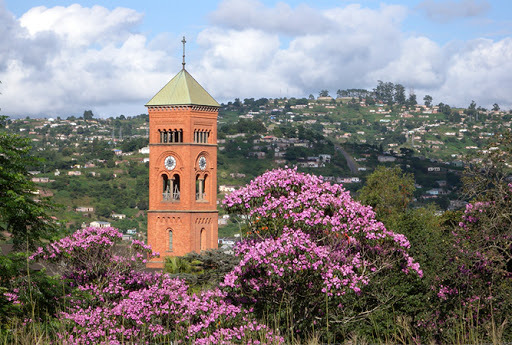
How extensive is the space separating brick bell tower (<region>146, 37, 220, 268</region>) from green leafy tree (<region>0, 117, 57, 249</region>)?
32.4 meters

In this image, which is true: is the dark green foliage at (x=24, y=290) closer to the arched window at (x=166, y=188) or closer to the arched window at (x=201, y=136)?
the arched window at (x=166, y=188)

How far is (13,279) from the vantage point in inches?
876

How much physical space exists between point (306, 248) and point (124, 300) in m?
5.04

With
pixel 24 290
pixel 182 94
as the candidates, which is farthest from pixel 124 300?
pixel 182 94

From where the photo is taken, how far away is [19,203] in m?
20.5

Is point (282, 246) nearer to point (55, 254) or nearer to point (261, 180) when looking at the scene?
point (261, 180)

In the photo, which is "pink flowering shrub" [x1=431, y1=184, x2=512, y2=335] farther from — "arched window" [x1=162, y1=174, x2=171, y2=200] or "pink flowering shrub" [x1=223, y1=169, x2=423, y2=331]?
"arched window" [x1=162, y1=174, x2=171, y2=200]

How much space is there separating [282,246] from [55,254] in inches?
293

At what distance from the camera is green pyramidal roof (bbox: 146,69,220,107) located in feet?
183

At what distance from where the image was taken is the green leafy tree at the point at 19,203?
20.5 meters

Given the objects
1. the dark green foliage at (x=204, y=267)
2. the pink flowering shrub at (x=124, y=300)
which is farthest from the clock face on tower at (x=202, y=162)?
the pink flowering shrub at (x=124, y=300)

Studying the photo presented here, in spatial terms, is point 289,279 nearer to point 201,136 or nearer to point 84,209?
point 201,136

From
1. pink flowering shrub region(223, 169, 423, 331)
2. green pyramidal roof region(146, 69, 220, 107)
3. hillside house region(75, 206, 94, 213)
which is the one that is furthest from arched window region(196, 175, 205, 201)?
hillside house region(75, 206, 94, 213)

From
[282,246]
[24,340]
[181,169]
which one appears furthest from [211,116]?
[24,340]
